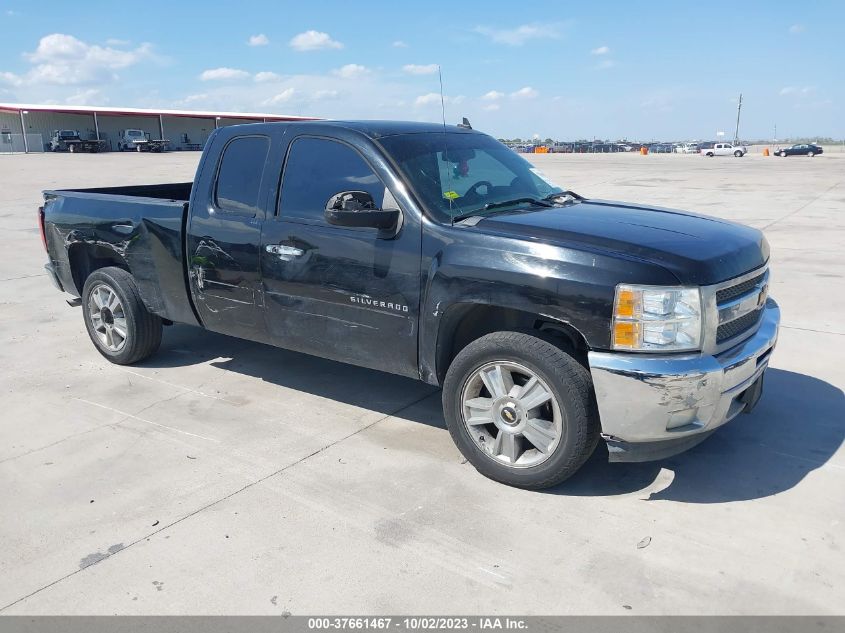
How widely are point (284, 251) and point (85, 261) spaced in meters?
2.62

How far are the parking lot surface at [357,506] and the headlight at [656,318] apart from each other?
2.90 feet

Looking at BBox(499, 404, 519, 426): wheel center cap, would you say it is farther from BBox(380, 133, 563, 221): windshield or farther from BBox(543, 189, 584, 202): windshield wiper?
BBox(543, 189, 584, 202): windshield wiper

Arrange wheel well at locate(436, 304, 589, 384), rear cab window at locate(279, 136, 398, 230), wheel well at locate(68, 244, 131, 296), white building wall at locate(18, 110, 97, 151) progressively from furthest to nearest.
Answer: white building wall at locate(18, 110, 97, 151), wheel well at locate(68, 244, 131, 296), rear cab window at locate(279, 136, 398, 230), wheel well at locate(436, 304, 589, 384)

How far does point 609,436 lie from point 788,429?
5.62ft

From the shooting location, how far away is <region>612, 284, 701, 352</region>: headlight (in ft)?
10.7

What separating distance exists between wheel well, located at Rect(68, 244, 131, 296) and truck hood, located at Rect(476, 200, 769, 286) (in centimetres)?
363

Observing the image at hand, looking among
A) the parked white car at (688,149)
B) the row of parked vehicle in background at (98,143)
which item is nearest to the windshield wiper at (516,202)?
the row of parked vehicle in background at (98,143)

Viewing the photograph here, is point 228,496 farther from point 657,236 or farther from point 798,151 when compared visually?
point 798,151

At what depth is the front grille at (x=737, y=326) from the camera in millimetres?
3523

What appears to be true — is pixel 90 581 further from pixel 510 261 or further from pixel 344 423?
pixel 510 261

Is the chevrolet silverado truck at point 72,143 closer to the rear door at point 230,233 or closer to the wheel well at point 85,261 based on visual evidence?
the wheel well at point 85,261

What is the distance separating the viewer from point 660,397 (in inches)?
128

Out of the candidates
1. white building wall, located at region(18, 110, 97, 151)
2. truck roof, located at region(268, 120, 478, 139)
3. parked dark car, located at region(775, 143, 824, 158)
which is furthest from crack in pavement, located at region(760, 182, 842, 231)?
white building wall, located at region(18, 110, 97, 151)

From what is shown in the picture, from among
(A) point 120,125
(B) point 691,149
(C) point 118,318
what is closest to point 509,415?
(C) point 118,318
